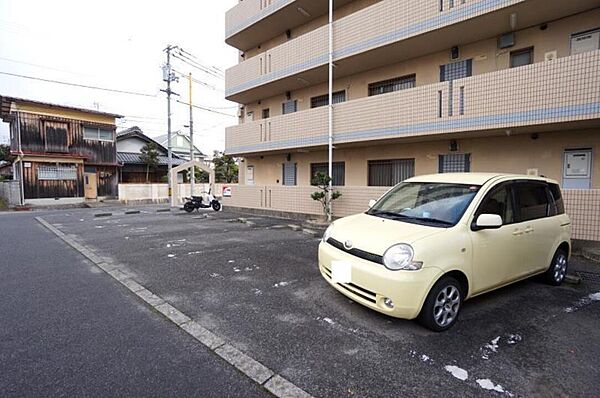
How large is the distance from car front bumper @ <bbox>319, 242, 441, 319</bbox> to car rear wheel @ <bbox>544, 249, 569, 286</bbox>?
8.45 feet

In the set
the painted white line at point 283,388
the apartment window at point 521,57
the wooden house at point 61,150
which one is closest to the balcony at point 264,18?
the apartment window at point 521,57

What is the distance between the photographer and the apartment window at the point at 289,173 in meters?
12.3

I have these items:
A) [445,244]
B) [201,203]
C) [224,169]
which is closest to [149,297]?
[445,244]

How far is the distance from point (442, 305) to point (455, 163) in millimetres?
6370

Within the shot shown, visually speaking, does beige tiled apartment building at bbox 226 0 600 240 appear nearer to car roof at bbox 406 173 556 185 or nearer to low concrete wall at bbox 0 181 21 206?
car roof at bbox 406 173 556 185

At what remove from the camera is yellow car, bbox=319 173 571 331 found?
2.83 meters

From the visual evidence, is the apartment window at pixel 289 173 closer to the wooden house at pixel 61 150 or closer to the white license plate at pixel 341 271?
the white license plate at pixel 341 271

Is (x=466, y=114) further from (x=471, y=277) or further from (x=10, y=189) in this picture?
(x=10, y=189)

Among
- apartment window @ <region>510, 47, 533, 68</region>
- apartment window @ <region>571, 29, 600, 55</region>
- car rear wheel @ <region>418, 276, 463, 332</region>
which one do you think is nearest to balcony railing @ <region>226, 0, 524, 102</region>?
apartment window @ <region>510, 47, 533, 68</region>

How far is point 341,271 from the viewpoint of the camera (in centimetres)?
325

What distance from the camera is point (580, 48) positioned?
6.51 metres

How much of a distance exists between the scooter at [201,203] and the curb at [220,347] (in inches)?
398

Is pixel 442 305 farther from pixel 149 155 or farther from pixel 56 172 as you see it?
pixel 149 155

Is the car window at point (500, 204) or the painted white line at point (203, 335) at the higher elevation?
the car window at point (500, 204)
